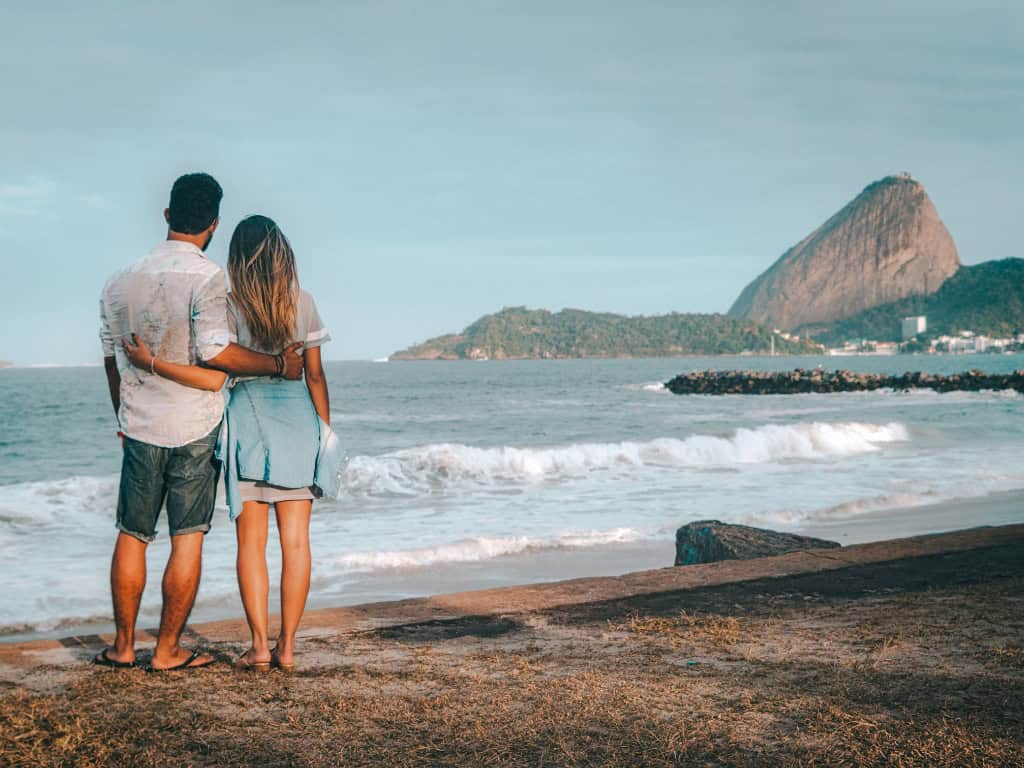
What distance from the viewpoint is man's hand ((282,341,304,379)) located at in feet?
11.2

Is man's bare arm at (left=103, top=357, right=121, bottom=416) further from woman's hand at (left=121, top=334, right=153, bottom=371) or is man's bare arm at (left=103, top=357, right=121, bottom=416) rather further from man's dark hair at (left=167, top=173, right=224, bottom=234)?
man's dark hair at (left=167, top=173, right=224, bottom=234)

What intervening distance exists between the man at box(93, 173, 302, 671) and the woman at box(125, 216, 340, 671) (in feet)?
0.20

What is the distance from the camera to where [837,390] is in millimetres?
56312

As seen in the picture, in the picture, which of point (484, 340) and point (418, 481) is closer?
point (418, 481)

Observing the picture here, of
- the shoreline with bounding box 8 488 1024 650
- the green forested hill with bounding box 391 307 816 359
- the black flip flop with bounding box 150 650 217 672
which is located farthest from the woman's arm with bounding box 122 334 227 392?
the green forested hill with bounding box 391 307 816 359

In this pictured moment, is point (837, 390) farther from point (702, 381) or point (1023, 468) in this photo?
point (1023, 468)

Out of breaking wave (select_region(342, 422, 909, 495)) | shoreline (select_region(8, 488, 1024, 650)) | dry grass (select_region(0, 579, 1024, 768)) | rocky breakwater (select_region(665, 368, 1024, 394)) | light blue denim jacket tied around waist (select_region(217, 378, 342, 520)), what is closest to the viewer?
dry grass (select_region(0, 579, 1024, 768))

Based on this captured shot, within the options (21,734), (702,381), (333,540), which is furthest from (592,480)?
(702,381)

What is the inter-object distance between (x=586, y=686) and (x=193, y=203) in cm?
223

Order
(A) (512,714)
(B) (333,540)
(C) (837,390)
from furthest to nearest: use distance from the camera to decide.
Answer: (C) (837,390), (B) (333,540), (A) (512,714)

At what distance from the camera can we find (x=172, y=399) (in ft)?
11.0

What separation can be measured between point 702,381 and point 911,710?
187ft

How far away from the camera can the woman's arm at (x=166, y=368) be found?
130 inches

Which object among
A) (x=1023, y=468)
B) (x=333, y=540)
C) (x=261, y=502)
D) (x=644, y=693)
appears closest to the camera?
(x=644, y=693)
